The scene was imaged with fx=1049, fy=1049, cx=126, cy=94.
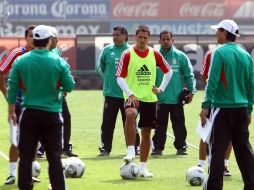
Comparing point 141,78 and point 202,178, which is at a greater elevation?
point 141,78

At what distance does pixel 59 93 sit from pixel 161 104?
6527mm

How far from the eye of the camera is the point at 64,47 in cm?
3941

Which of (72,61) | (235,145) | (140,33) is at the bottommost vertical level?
(72,61)

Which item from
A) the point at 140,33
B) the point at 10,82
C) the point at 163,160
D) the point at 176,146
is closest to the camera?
the point at 10,82

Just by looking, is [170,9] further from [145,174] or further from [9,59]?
[9,59]

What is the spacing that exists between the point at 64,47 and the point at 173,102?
2164cm

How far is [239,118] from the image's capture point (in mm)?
11828

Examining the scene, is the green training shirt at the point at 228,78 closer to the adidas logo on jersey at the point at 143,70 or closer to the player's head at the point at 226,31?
the player's head at the point at 226,31

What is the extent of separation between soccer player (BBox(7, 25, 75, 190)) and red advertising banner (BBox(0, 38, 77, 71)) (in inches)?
1071

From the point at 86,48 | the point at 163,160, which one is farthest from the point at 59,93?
the point at 86,48

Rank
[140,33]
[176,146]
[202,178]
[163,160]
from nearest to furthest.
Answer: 1. [202,178]
2. [140,33]
3. [163,160]
4. [176,146]

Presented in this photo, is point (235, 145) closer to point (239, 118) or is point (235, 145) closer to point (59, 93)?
point (239, 118)

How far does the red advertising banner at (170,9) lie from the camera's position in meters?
68.1

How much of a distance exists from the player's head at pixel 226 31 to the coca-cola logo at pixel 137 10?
56344 mm
